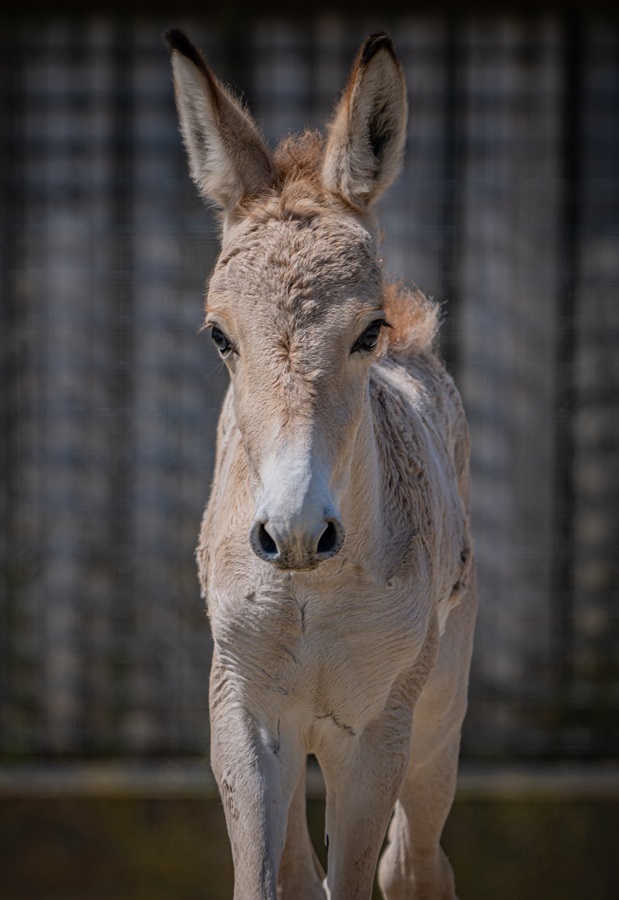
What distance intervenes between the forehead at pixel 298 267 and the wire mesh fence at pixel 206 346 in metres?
3.92

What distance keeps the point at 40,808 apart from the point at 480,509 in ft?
9.65

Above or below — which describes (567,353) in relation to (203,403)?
above

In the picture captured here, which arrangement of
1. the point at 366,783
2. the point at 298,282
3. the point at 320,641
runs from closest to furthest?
the point at 298,282, the point at 320,641, the point at 366,783

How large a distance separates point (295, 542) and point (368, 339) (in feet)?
2.28

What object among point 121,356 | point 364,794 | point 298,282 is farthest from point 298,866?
point 121,356

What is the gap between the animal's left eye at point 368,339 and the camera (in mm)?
3410

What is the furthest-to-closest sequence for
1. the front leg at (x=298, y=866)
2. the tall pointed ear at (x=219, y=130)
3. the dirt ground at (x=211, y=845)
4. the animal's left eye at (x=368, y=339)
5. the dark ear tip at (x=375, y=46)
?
the dirt ground at (x=211, y=845)
the front leg at (x=298, y=866)
the tall pointed ear at (x=219, y=130)
the dark ear tip at (x=375, y=46)
the animal's left eye at (x=368, y=339)

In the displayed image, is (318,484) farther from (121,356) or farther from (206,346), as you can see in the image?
(121,356)

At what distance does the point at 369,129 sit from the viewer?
3.70 meters

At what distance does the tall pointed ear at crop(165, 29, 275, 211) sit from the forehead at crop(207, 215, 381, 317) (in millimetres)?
203

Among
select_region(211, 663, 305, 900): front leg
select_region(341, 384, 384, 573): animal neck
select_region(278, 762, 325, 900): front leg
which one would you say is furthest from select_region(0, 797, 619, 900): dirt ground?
select_region(341, 384, 384, 573): animal neck

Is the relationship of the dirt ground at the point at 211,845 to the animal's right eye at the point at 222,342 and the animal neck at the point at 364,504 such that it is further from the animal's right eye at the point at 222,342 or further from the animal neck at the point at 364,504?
the animal's right eye at the point at 222,342

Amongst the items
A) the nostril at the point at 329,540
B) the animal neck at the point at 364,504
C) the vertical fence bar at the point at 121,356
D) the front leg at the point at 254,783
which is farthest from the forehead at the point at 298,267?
the vertical fence bar at the point at 121,356

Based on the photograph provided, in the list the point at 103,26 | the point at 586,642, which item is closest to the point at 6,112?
the point at 103,26
